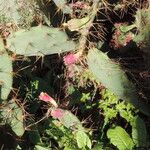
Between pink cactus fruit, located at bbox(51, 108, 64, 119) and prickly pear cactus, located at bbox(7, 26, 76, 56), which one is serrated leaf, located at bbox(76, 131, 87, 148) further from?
prickly pear cactus, located at bbox(7, 26, 76, 56)

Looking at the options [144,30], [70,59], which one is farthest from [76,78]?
[144,30]

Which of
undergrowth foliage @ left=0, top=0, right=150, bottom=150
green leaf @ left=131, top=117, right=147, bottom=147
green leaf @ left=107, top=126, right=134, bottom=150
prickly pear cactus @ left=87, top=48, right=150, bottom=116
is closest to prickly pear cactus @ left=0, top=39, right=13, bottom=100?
undergrowth foliage @ left=0, top=0, right=150, bottom=150

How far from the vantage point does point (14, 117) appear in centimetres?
258

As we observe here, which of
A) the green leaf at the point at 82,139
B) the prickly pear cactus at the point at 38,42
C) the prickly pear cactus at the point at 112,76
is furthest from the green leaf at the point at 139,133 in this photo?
the prickly pear cactus at the point at 38,42

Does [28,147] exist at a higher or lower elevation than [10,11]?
lower

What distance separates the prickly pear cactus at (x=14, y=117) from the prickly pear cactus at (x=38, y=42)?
1.13 feet

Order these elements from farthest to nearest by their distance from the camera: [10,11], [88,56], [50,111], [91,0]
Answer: [10,11], [91,0], [50,111], [88,56]

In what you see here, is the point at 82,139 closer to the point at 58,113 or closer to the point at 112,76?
the point at 58,113

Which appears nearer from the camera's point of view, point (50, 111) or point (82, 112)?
point (50, 111)

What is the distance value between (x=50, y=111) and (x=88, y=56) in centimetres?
46

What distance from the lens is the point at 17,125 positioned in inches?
102

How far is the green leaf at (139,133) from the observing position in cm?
264

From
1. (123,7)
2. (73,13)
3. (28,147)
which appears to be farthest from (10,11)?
(28,147)

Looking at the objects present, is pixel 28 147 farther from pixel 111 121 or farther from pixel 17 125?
pixel 111 121
